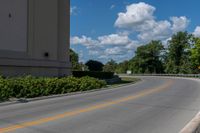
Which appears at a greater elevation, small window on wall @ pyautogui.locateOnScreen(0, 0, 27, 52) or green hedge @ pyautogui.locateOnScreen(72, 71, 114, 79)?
small window on wall @ pyautogui.locateOnScreen(0, 0, 27, 52)

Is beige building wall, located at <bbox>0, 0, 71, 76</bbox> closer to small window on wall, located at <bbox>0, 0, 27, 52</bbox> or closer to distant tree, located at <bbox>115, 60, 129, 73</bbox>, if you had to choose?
small window on wall, located at <bbox>0, 0, 27, 52</bbox>

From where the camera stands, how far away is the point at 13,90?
17.8m

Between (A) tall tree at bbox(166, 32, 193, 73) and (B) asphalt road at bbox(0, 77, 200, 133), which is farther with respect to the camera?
(A) tall tree at bbox(166, 32, 193, 73)

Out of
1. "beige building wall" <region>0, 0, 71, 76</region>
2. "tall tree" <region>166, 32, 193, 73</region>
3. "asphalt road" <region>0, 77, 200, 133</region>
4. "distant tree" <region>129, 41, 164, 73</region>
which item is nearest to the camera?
"asphalt road" <region>0, 77, 200, 133</region>

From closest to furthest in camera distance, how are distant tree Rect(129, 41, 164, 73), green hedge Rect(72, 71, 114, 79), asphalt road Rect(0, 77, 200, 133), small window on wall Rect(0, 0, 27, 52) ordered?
asphalt road Rect(0, 77, 200, 133), small window on wall Rect(0, 0, 27, 52), green hedge Rect(72, 71, 114, 79), distant tree Rect(129, 41, 164, 73)

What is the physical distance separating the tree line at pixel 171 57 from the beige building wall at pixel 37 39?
51860 millimetres

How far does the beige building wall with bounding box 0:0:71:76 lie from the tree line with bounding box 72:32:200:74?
51860 mm

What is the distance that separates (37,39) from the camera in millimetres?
29094

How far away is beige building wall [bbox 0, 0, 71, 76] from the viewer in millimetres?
26016

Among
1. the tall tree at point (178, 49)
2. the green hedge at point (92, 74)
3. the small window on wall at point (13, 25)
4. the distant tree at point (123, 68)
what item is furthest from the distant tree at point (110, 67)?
the small window on wall at point (13, 25)

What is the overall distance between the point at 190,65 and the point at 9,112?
9300cm

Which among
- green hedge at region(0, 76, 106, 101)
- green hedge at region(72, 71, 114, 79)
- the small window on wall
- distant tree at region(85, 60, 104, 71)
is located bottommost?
green hedge at region(0, 76, 106, 101)

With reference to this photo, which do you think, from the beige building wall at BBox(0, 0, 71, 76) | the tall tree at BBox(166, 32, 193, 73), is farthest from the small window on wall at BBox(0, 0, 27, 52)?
the tall tree at BBox(166, 32, 193, 73)

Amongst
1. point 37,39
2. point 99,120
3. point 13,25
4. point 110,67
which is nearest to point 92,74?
point 37,39
